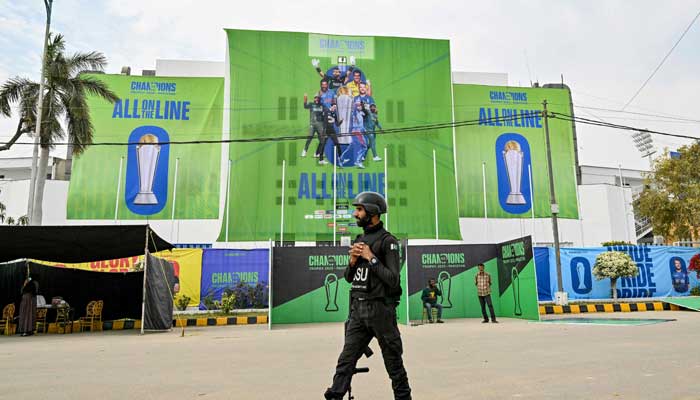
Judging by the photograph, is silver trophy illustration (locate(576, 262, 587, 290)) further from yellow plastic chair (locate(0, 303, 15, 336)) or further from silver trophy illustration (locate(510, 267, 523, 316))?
yellow plastic chair (locate(0, 303, 15, 336))

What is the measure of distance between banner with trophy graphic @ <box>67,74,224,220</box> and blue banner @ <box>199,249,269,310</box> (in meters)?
10.3

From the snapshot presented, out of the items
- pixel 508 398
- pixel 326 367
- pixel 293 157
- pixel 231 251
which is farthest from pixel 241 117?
pixel 508 398

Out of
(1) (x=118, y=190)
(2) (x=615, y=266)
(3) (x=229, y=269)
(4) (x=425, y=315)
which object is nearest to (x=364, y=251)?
(4) (x=425, y=315)

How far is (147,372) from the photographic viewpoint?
6.13 meters

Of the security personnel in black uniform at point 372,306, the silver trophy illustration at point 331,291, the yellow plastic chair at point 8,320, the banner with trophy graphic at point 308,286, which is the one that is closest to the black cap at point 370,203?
the security personnel in black uniform at point 372,306

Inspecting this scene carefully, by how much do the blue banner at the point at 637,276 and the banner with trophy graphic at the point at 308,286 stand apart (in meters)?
7.65

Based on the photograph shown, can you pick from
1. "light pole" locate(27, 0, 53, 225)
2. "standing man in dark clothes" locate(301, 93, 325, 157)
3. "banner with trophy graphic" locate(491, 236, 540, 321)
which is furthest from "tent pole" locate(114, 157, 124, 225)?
"banner with trophy graphic" locate(491, 236, 540, 321)

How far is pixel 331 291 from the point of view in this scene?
1519cm

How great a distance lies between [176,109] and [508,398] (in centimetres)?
2746

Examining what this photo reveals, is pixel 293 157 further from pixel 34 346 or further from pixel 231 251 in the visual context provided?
pixel 34 346

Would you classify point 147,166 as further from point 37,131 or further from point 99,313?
point 99,313

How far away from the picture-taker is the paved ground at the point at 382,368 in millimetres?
4668

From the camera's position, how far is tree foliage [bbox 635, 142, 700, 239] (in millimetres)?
24594

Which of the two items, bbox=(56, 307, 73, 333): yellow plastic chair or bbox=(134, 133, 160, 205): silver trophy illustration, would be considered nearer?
bbox=(56, 307, 73, 333): yellow plastic chair
